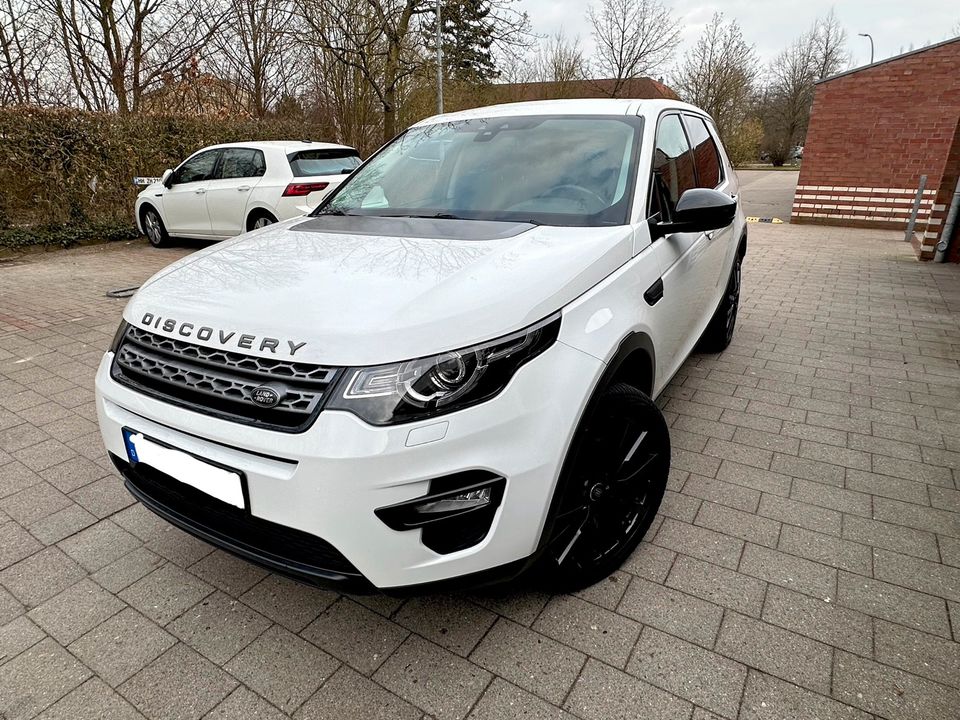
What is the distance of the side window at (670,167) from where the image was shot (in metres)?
2.73

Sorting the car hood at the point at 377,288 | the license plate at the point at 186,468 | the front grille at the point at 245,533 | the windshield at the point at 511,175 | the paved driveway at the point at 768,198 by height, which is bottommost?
the paved driveway at the point at 768,198

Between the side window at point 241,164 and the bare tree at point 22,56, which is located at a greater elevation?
the bare tree at point 22,56

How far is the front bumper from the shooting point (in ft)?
5.07

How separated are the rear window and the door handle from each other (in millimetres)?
7064

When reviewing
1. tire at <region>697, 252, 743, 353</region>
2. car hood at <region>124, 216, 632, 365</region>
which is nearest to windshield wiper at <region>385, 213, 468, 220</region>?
car hood at <region>124, 216, 632, 365</region>

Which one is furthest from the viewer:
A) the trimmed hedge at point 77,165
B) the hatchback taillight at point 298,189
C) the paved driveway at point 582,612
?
the trimmed hedge at point 77,165

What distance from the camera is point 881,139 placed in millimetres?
12258

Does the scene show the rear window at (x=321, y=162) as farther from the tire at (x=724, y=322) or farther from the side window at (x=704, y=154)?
the tire at (x=724, y=322)

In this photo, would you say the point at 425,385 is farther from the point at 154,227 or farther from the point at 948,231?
the point at 948,231

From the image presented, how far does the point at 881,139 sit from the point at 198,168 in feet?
42.3

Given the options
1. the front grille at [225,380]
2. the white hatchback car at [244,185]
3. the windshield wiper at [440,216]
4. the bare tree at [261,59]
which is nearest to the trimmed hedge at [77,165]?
the white hatchback car at [244,185]

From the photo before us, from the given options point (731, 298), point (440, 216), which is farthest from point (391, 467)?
point (731, 298)

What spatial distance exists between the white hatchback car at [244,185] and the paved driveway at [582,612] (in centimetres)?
537

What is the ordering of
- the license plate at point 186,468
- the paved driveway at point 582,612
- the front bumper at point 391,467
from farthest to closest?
the paved driveway at point 582,612
the license plate at point 186,468
the front bumper at point 391,467
